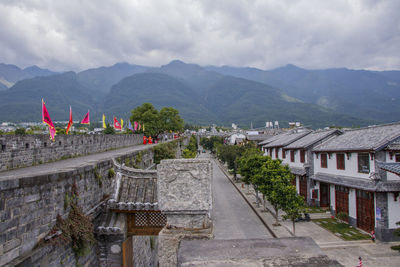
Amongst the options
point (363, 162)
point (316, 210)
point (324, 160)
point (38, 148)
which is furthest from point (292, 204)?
point (38, 148)

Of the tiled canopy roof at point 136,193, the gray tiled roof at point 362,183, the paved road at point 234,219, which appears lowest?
the paved road at point 234,219

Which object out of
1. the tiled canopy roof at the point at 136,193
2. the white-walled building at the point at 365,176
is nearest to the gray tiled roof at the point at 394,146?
the white-walled building at the point at 365,176

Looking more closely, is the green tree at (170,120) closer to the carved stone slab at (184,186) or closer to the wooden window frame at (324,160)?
the wooden window frame at (324,160)

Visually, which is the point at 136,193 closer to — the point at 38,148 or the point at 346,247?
the point at 38,148

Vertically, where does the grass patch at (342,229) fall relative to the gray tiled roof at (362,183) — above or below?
below

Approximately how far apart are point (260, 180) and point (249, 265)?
1788 centimetres

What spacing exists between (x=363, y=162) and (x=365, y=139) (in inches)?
78.1

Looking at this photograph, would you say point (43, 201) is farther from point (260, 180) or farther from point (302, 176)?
point (302, 176)

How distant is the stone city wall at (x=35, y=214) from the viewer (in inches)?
130

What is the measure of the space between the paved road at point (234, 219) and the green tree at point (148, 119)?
25572 millimetres

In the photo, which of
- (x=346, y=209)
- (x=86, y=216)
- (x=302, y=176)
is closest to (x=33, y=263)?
(x=86, y=216)

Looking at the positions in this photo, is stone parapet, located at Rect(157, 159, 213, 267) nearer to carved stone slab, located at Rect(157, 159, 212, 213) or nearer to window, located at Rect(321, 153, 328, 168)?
carved stone slab, located at Rect(157, 159, 212, 213)

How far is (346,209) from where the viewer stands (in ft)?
61.0

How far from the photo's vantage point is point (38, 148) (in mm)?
11047
